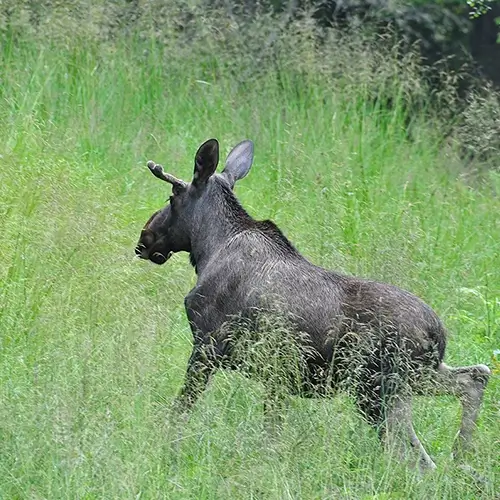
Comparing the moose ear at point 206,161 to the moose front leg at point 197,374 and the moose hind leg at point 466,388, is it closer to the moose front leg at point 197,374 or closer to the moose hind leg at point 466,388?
the moose front leg at point 197,374

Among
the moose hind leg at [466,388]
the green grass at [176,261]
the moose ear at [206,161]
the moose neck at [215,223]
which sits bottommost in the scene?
the green grass at [176,261]

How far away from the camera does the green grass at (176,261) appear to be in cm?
550

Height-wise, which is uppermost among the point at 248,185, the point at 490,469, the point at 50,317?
the point at 490,469

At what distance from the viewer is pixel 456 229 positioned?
10328mm

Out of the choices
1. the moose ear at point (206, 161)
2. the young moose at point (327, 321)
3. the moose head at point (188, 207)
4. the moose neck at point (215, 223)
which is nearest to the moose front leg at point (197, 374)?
the young moose at point (327, 321)

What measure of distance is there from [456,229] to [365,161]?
1.13m

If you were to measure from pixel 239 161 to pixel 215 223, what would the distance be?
603mm

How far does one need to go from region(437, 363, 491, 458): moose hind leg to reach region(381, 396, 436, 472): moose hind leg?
0.87ft

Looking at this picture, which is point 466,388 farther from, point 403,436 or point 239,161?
point 239,161

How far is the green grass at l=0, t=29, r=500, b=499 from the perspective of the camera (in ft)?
18.1

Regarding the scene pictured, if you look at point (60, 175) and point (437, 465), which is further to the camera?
point (60, 175)

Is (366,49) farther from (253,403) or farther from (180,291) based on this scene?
(253,403)

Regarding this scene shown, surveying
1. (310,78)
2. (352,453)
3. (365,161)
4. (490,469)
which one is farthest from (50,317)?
(310,78)

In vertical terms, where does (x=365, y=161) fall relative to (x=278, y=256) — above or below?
below
